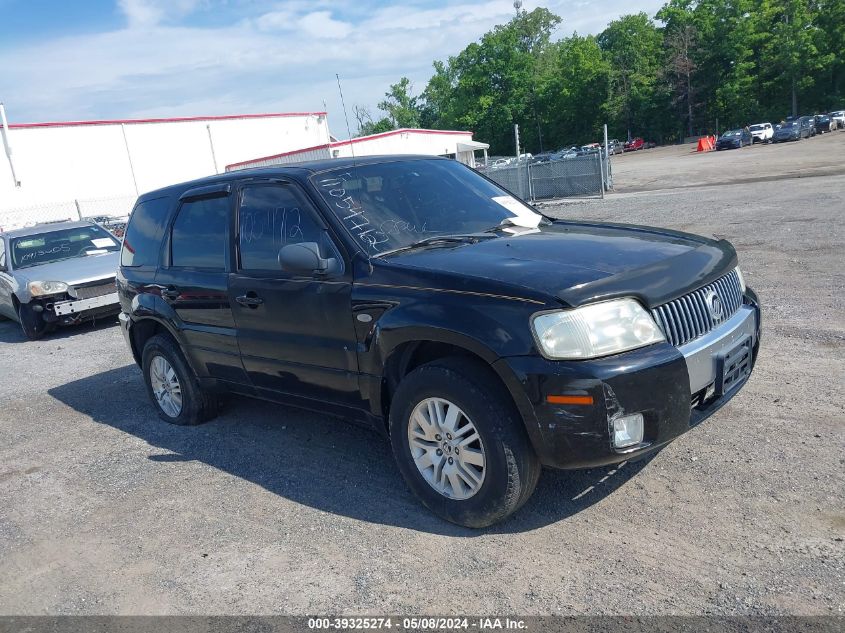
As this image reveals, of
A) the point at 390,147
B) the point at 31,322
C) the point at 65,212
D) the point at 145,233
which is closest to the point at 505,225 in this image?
the point at 145,233

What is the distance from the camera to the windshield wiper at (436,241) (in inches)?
161

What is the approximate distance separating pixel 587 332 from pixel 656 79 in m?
85.2

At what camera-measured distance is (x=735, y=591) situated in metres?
2.93

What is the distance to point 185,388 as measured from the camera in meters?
5.71

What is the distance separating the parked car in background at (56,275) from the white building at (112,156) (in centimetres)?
2309

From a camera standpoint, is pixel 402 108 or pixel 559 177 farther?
pixel 402 108

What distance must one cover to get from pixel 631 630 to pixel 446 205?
110 inches

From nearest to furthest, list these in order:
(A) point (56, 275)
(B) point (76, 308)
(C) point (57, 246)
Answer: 1. (B) point (76, 308)
2. (A) point (56, 275)
3. (C) point (57, 246)

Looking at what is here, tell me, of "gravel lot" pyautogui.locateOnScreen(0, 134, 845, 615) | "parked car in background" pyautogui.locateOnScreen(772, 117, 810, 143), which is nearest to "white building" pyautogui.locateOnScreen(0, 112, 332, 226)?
"gravel lot" pyautogui.locateOnScreen(0, 134, 845, 615)

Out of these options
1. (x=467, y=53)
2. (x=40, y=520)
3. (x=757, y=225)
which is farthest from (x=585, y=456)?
(x=467, y=53)

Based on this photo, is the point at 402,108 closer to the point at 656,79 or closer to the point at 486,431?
the point at 656,79

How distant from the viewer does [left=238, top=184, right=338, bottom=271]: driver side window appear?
14.1 ft

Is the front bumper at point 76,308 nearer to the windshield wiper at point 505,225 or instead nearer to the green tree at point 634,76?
the windshield wiper at point 505,225

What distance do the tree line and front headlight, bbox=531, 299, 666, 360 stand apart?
72937 mm
